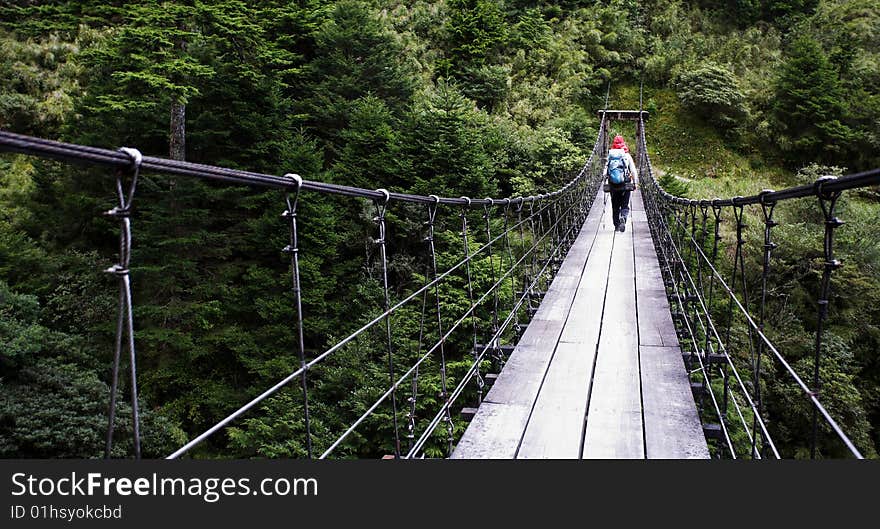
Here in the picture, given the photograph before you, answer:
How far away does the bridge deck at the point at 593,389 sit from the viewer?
156 cm

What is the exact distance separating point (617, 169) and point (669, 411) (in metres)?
3.96

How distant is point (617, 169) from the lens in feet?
17.4

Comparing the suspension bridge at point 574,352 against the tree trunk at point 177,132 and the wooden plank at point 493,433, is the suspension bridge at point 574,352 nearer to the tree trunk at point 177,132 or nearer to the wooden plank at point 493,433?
the wooden plank at point 493,433

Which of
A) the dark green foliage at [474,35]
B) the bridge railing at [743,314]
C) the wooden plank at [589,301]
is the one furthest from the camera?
the dark green foliage at [474,35]

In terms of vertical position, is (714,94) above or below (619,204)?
above

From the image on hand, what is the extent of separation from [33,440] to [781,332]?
1011 centimetres

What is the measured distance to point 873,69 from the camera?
15703 mm

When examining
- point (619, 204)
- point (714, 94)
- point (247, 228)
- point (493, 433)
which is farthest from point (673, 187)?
point (493, 433)

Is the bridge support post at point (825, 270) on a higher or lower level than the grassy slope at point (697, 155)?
lower

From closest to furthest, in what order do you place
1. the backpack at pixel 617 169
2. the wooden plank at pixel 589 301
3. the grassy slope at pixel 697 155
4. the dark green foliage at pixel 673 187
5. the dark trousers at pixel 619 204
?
the wooden plank at pixel 589 301, the backpack at pixel 617 169, the dark trousers at pixel 619 204, the dark green foliage at pixel 673 187, the grassy slope at pixel 697 155

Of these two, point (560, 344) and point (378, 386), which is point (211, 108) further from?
point (560, 344)

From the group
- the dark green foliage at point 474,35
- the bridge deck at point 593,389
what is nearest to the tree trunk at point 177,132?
the bridge deck at point 593,389

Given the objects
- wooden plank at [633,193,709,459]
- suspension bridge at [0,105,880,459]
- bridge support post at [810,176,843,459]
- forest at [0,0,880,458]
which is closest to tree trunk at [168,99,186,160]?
forest at [0,0,880,458]

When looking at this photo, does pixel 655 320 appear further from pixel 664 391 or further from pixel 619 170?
pixel 619 170
